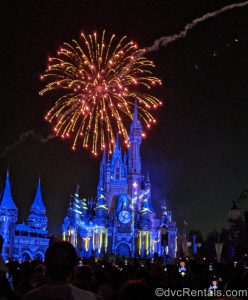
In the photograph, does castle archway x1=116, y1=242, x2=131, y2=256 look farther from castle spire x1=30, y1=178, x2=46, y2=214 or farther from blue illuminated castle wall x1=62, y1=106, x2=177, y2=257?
castle spire x1=30, y1=178, x2=46, y2=214

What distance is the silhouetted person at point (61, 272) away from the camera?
4.25m

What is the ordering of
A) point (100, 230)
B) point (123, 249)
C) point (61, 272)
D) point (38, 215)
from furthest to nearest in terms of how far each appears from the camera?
point (100, 230)
point (123, 249)
point (38, 215)
point (61, 272)

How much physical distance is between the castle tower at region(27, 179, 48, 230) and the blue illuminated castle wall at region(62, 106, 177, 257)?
421 inches

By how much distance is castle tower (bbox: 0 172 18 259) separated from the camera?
72.4m

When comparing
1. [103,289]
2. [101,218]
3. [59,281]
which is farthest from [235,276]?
[101,218]

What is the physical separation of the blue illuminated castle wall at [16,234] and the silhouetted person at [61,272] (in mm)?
66194

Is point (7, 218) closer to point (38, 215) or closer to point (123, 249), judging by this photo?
point (38, 215)

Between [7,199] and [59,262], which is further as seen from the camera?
[7,199]

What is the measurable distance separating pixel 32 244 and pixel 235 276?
251 ft

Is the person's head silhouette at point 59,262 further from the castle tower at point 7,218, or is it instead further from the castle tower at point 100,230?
the castle tower at point 100,230

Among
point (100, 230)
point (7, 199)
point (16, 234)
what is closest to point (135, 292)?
point (7, 199)

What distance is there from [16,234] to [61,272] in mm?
74665

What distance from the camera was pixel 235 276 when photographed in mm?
4246

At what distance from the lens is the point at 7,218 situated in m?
73.1
